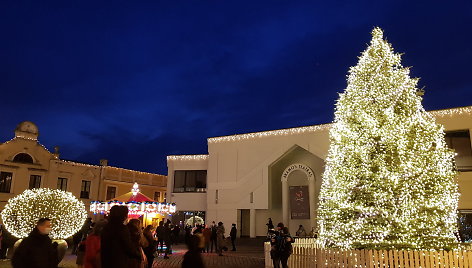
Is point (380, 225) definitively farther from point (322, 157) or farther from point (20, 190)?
point (20, 190)

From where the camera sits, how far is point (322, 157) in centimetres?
2505

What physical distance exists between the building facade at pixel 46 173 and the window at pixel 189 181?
29.3ft

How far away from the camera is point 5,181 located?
3025 cm

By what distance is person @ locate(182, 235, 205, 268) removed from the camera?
4223 mm

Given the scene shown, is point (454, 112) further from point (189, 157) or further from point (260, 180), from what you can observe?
point (189, 157)

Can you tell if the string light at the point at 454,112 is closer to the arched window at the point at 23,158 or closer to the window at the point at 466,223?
the window at the point at 466,223

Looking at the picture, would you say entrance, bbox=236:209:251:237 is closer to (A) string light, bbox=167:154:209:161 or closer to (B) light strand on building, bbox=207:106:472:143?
(B) light strand on building, bbox=207:106:472:143

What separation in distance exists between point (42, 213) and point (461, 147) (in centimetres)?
2125

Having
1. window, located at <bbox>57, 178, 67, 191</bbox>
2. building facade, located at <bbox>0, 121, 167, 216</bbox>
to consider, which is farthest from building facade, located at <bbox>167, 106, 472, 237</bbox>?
window, located at <bbox>57, 178, 67, 191</bbox>

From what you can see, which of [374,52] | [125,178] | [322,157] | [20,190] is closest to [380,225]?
[374,52]

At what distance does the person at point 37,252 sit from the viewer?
15.4 ft

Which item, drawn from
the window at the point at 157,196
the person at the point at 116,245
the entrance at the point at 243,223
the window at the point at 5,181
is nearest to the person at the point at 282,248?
the person at the point at 116,245

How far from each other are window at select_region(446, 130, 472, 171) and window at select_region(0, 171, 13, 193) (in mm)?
31883

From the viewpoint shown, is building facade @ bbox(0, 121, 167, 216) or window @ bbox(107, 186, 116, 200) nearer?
building facade @ bbox(0, 121, 167, 216)
